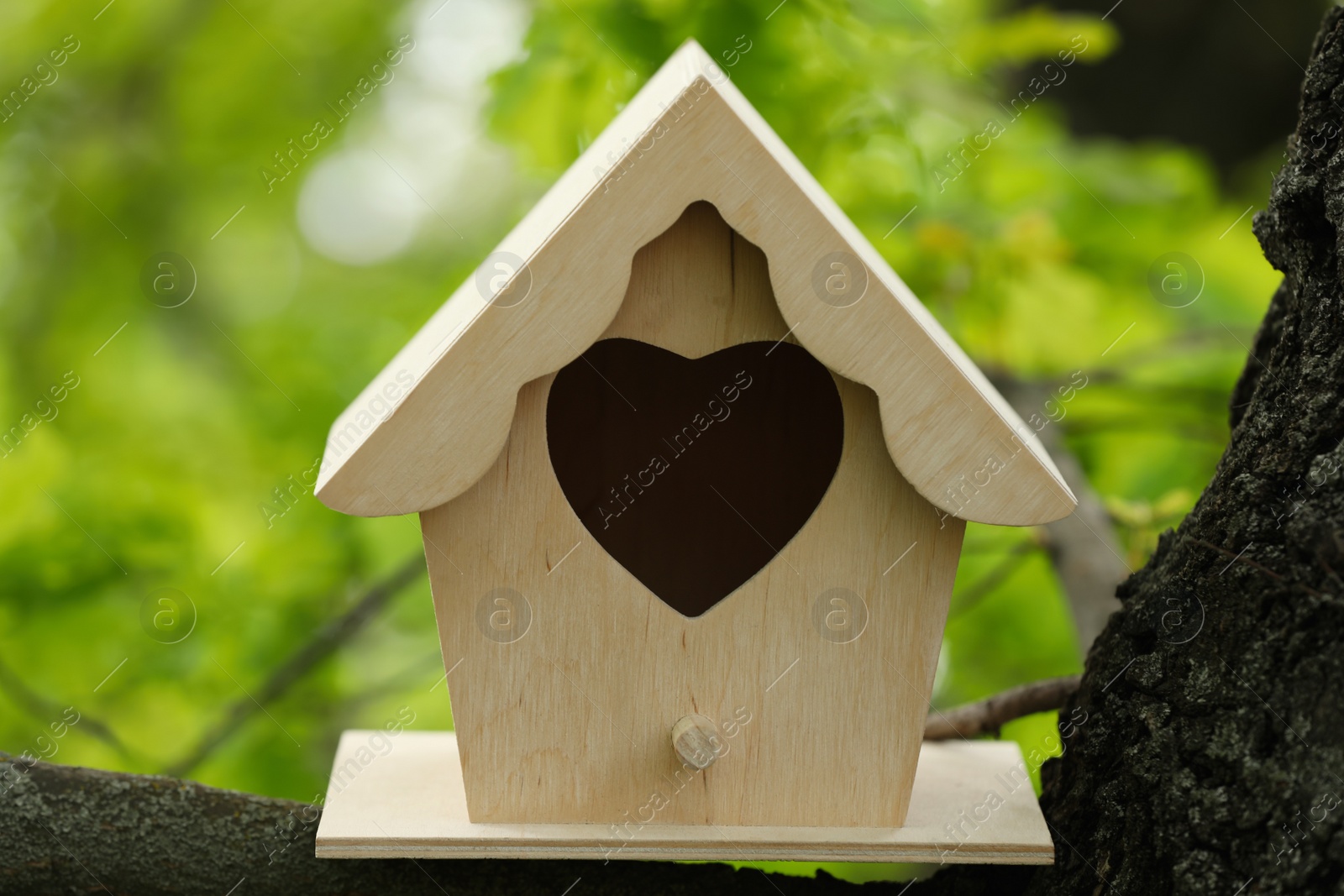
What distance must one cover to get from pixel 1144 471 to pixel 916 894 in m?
2.09

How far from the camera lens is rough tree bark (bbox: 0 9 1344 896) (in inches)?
52.7

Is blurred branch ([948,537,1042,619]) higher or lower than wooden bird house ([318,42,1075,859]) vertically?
lower

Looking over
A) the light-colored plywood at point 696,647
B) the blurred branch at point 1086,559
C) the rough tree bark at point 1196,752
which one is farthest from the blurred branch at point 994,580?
the light-colored plywood at point 696,647

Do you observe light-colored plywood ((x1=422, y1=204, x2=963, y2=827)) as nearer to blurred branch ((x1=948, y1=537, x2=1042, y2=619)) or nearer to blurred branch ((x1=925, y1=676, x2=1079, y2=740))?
blurred branch ((x1=925, y1=676, x2=1079, y2=740))

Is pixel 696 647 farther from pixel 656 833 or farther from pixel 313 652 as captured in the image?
pixel 313 652

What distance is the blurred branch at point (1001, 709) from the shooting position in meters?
1.86

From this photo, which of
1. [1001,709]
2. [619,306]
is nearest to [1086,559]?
[1001,709]

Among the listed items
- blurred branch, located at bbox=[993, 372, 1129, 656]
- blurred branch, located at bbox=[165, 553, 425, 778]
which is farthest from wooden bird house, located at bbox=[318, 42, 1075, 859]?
blurred branch, located at bbox=[165, 553, 425, 778]

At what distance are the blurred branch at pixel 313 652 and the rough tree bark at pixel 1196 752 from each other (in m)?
1.37

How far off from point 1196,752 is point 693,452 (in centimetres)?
85

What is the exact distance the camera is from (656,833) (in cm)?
163

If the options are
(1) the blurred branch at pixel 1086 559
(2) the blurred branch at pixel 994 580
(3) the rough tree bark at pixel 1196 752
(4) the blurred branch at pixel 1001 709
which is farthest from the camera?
(2) the blurred branch at pixel 994 580

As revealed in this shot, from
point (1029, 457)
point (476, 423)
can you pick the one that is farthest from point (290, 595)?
point (1029, 457)

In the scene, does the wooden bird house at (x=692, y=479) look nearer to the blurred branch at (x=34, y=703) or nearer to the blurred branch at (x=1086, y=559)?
the blurred branch at (x=1086, y=559)
